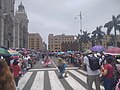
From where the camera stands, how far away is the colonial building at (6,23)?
71.0 meters

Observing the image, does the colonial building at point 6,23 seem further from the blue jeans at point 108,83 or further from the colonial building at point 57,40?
the colonial building at point 57,40

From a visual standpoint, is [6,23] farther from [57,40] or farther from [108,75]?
[57,40]

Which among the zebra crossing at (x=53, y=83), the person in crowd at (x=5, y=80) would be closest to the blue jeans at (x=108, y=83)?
the zebra crossing at (x=53, y=83)

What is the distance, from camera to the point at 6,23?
78.9 meters

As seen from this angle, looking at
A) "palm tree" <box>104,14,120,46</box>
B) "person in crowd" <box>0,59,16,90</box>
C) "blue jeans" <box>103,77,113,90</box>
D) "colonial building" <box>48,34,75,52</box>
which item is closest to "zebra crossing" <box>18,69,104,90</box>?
"blue jeans" <box>103,77,113,90</box>

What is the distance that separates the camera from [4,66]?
14.4 feet

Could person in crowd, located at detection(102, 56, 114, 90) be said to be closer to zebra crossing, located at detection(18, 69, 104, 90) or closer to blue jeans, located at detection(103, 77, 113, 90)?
blue jeans, located at detection(103, 77, 113, 90)

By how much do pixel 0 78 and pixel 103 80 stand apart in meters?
5.39

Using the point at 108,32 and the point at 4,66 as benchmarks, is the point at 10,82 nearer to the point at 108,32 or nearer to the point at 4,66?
the point at 4,66

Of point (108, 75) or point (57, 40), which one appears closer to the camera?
point (108, 75)

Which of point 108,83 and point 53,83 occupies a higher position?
point 108,83

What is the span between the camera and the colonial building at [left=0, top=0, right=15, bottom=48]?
7100 centimetres

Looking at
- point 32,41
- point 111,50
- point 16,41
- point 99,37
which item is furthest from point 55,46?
point 111,50

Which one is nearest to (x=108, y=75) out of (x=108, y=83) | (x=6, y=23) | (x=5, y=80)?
(x=108, y=83)
